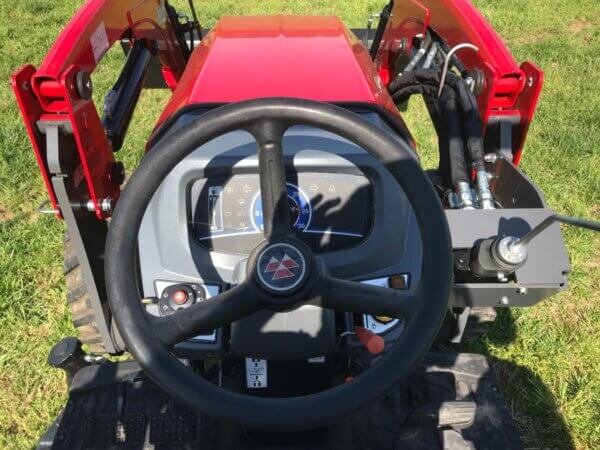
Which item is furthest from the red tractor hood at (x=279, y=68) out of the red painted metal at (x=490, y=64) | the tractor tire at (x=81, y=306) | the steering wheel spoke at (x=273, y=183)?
the tractor tire at (x=81, y=306)

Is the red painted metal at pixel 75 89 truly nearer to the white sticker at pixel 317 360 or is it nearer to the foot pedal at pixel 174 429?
the foot pedal at pixel 174 429

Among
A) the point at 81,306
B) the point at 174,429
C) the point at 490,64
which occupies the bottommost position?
the point at 81,306

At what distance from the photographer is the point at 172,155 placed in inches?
41.5

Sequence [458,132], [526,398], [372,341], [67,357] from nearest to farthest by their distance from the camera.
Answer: [372,341], [67,357], [458,132], [526,398]

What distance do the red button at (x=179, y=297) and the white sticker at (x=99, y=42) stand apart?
1051 mm

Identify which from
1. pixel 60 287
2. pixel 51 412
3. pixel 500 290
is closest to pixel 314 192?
pixel 500 290

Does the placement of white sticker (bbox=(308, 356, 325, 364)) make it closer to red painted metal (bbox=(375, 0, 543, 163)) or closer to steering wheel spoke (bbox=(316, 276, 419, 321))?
steering wheel spoke (bbox=(316, 276, 419, 321))

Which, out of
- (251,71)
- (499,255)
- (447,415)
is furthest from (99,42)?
(447,415)

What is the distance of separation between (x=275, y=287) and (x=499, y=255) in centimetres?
57

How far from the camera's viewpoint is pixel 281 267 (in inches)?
42.4

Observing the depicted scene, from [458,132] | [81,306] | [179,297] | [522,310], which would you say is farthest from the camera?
[522,310]

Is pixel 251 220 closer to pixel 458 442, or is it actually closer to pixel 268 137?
pixel 268 137

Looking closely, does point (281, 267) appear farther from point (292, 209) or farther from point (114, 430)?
point (114, 430)

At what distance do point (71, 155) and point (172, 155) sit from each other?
0.72 meters
